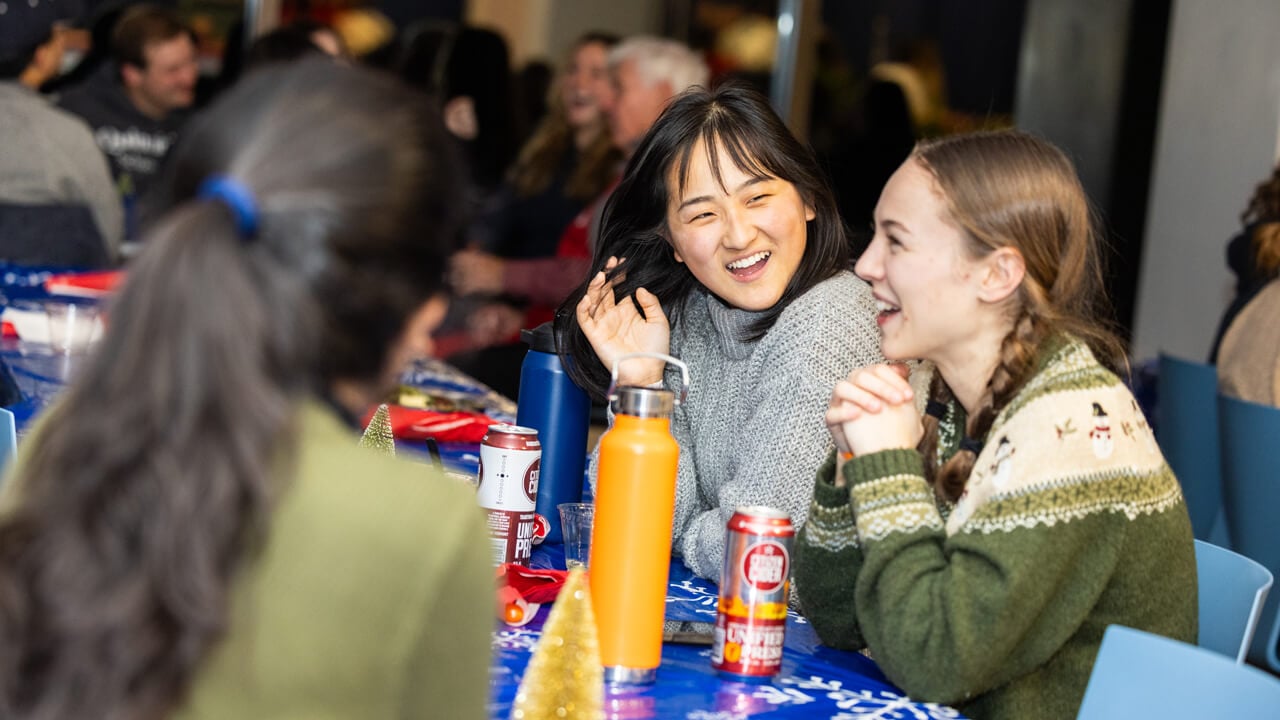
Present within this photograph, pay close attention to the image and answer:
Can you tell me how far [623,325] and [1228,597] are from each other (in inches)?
34.9

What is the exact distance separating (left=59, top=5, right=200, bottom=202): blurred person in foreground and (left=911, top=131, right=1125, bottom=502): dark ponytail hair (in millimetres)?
4197

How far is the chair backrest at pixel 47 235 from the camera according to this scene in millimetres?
3715

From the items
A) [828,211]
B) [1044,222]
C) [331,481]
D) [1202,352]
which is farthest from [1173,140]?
[331,481]

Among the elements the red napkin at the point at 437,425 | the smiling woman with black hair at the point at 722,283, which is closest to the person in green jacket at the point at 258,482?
the smiling woman with black hair at the point at 722,283

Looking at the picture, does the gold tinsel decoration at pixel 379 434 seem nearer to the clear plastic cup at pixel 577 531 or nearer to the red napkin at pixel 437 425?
the clear plastic cup at pixel 577 531

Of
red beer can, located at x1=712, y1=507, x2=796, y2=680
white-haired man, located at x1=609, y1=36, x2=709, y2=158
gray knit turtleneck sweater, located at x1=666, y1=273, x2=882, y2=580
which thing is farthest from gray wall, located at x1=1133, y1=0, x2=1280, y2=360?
red beer can, located at x1=712, y1=507, x2=796, y2=680

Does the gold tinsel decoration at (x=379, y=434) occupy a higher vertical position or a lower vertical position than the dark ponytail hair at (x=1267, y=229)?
lower

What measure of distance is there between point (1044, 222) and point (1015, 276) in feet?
0.22

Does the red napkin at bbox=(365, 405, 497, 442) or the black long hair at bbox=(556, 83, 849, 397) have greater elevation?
the black long hair at bbox=(556, 83, 849, 397)

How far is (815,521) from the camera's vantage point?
1.47 metres

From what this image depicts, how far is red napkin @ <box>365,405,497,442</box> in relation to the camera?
2186 mm

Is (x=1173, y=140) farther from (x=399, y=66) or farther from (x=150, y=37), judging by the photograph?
(x=150, y=37)

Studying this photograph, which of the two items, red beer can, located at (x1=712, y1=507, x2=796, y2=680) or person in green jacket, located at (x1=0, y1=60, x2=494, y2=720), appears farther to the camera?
red beer can, located at (x1=712, y1=507, x2=796, y2=680)

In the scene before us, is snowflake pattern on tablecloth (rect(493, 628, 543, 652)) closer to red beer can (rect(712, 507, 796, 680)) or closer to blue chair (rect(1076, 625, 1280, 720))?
red beer can (rect(712, 507, 796, 680))
